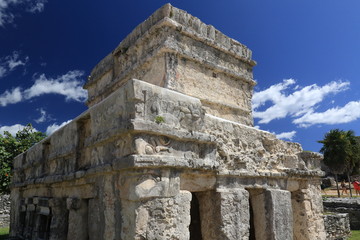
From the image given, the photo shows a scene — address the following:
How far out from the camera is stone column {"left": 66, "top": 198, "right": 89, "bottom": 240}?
4.77m

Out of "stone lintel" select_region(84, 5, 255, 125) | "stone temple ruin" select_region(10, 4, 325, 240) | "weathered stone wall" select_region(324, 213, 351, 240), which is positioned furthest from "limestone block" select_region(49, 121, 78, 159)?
"weathered stone wall" select_region(324, 213, 351, 240)

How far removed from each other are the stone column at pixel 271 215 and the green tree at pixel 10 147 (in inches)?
494

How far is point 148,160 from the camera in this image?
3611mm

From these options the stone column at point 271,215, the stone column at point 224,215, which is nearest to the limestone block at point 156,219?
the stone column at point 224,215

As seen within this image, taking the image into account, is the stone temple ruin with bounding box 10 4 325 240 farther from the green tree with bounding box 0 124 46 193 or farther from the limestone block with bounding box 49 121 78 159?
the green tree with bounding box 0 124 46 193

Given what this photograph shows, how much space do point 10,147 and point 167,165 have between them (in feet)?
47.0

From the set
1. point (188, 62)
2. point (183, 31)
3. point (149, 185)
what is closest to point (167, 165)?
point (149, 185)

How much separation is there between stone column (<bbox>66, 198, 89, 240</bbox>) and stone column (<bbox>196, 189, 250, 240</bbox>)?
75.4 inches

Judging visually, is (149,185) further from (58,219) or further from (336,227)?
(336,227)

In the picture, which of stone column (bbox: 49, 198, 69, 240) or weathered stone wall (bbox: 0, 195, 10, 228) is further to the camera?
weathered stone wall (bbox: 0, 195, 10, 228)

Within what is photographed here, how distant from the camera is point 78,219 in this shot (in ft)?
15.9

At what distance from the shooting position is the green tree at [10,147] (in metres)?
14.0

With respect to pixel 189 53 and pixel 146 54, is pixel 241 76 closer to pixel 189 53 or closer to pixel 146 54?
pixel 189 53

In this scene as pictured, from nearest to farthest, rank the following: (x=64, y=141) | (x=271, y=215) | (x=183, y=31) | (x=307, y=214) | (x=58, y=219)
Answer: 1. (x=271, y=215)
2. (x=58, y=219)
3. (x=64, y=141)
4. (x=307, y=214)
5. (x=183, y=31)
